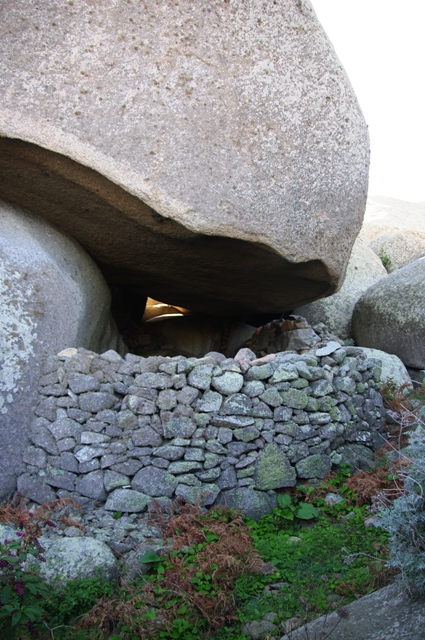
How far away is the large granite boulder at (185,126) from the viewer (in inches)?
158

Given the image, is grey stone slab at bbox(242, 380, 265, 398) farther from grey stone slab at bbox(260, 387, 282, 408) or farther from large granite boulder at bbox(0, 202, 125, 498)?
large granite boulder at bbox(0, 202, 125, 498)

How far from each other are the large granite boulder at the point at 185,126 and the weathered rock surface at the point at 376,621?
2.65 metres

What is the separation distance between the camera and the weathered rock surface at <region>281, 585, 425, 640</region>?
2277 millimetres

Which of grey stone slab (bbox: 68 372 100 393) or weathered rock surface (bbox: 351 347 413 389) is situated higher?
weathered rock surface (bbox: 351 347 413 389)

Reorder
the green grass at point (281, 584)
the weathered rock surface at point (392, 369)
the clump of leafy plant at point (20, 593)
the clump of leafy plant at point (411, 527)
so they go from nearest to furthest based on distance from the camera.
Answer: the clump of leafy plant at point (411, 527), the clump of leafy plant at point (20, 593), the green grass at point (281, 584), the weathered rock surface at point (392, 369)

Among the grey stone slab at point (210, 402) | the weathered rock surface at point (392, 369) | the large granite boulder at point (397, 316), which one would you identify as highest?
the large granite boulder at point (397, 316)

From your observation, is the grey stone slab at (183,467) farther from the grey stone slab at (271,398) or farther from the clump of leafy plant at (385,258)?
the clump of leafy plant at (385,258)

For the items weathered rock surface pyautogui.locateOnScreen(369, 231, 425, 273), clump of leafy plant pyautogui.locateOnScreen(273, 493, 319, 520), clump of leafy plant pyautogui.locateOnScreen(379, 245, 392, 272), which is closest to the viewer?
clump of leafy plant pyautogui.locateOnScreen(273, 493, 319, 520)

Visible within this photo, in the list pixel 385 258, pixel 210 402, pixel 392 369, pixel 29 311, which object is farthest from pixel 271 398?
pixel 385 258

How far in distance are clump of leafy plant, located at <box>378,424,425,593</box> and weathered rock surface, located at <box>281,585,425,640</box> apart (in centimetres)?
10

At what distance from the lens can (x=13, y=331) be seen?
405 centimetres

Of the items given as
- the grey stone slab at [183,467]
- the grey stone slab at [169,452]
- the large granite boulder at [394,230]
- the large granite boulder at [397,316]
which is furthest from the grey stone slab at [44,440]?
the large granite boulder at [394,230]

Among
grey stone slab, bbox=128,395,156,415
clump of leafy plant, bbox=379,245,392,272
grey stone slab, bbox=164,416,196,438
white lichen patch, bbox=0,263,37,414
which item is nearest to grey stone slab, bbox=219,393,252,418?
grey stone slab, bbox=164,416,196,438

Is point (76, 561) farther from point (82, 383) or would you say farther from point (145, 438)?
point (82, 383)
